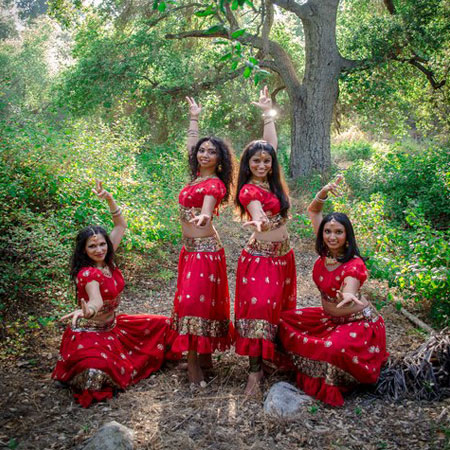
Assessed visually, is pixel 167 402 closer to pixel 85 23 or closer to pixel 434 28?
pixel 434 28

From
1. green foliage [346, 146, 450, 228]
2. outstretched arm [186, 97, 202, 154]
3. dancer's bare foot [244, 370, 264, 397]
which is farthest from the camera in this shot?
green foliage [346, 146, 450, 228]

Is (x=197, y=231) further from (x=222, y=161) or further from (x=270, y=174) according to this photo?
(x=270, y=174)

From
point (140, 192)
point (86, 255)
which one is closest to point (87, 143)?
point (140, 192)

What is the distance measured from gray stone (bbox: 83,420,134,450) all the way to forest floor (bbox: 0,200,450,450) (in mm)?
141

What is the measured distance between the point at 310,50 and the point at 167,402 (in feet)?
26.7

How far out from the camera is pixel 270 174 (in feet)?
12.0

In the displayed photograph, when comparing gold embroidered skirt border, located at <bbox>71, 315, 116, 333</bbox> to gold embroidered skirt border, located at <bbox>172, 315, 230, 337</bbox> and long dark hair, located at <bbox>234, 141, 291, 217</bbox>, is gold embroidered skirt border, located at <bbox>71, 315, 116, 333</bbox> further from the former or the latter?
long dark hair, located at <bbox>234, 141, 291, 217</bbox>

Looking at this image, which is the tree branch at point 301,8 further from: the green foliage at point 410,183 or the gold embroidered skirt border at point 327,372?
the gold embroidered skirt border at point 327,372

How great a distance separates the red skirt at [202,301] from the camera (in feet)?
11.5

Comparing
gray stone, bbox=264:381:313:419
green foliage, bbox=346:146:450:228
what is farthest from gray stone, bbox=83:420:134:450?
green foliage, bbox=346:146:450:228

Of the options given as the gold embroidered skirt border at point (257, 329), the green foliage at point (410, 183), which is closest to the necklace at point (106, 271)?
the gold embroidered skirt border at point (257, 329)

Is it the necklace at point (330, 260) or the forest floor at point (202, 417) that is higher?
the necklace at point (330, 260)

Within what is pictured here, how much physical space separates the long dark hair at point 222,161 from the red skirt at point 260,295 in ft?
1.76

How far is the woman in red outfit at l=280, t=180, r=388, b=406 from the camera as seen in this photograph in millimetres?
3299
